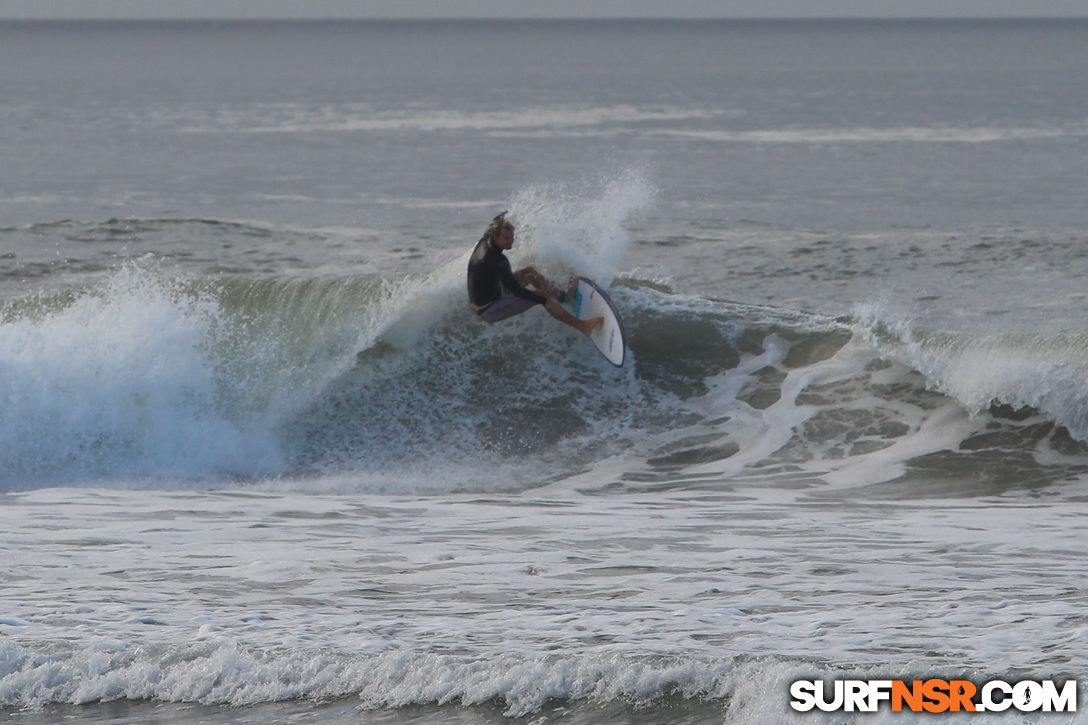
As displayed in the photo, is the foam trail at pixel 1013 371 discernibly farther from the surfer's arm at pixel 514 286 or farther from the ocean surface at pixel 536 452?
the surfer's arm at pixel 514 286

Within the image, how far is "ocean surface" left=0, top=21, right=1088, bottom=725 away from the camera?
569cm

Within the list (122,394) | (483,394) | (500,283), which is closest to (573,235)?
(483,394)

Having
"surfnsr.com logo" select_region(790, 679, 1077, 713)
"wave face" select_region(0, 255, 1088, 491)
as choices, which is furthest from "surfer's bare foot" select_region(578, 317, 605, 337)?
"surfnsr.com logo" select_region(790, 679, 1077, 713)

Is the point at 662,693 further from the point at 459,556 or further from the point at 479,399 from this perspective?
the point at 479,399

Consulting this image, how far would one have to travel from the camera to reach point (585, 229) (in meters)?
14.1

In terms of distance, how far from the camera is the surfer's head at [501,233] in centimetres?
1098

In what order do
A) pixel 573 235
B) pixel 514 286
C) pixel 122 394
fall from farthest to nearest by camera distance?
pixel 573 235, pixel 122 394, pixel 514 286

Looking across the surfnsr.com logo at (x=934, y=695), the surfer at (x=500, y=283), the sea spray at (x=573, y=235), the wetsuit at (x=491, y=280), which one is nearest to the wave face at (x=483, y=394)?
the sea spray at (x=573, y=235)

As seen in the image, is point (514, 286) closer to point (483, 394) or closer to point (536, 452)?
point (536, 452)

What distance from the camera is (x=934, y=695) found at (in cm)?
518

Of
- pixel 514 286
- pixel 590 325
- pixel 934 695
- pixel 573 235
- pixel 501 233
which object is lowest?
pixel 934 695

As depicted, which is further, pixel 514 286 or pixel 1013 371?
pixel 1013 371

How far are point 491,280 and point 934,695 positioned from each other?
23.0 feet

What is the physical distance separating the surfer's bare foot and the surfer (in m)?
0.12
